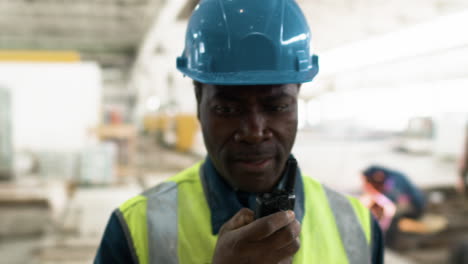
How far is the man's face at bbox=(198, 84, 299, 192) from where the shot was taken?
98cm

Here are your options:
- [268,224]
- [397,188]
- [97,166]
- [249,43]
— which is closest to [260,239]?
[268,224]

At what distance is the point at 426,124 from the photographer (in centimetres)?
863

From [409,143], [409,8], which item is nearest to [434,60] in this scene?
[409,8]

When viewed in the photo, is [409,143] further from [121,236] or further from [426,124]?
[121,236]

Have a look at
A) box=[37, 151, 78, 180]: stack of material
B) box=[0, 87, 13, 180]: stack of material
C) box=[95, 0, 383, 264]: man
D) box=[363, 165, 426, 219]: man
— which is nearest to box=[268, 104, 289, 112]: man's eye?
box=[95, 0, 383, 264]: man

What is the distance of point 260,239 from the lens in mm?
797

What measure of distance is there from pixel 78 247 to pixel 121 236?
2.26m

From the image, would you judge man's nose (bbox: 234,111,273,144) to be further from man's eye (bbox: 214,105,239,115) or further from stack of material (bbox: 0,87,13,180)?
stack of material (bbox: 0,87,13,180)

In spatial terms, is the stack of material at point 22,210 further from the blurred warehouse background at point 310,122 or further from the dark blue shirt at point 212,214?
the dark blue shirt at point 212,214

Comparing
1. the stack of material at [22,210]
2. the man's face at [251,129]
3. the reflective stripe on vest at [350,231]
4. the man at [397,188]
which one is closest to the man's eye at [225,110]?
the man's face at [251,129]

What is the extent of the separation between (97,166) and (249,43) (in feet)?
15.1

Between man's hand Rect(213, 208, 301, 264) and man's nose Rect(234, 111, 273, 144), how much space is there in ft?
0.65

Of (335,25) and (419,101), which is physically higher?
(335,25)

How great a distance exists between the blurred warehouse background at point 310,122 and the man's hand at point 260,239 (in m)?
0.48
